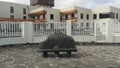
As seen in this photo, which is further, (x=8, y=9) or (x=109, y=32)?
(x=8, y=9)

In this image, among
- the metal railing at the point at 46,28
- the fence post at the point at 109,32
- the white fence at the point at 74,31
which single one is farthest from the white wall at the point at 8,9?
the fence post at the point at 109,32

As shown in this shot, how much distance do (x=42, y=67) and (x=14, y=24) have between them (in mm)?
6906

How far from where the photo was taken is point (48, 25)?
44.8ft

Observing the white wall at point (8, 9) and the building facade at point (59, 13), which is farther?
the white wall at point (8, 9)

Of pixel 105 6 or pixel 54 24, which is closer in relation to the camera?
pixel 54 24

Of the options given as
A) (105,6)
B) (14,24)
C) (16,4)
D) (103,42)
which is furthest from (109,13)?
(14,24)

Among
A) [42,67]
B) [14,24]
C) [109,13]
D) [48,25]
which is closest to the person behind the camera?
[42,67]

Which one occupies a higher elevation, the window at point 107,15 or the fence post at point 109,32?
the window at point 107,15

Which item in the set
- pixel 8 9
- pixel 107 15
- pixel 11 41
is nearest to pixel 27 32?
pixel 11 41

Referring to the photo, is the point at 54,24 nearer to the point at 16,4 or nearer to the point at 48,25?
the point at 48,25

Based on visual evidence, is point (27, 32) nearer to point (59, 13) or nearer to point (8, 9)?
point (8, 9)

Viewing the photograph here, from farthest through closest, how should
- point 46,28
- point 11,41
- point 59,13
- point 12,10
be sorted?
point 59,13
point 12,10
point 46,28
point 11,41

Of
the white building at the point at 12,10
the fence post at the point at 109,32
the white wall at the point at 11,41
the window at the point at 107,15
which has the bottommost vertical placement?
the white wall at the point at 11,41

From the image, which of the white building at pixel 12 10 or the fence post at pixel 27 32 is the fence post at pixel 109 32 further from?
the white building at pixel 12 10
